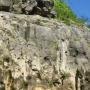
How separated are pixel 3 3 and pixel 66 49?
115 inches

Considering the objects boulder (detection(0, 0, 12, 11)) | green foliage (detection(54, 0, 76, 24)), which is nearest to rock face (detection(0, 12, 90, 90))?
boulder (detection(0, 0, 12, 11))

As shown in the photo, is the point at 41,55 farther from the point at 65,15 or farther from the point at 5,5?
the point at 65,15

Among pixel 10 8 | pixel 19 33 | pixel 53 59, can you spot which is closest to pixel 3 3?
pixel 10 8

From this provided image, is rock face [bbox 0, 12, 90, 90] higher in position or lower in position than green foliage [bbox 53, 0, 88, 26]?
lower

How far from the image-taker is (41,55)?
15109 millimetres

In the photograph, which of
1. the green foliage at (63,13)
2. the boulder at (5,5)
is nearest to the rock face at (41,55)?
the boulder at (5,5)

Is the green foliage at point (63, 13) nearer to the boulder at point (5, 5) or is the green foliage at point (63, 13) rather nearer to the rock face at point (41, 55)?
the rock face at point (41, 55)

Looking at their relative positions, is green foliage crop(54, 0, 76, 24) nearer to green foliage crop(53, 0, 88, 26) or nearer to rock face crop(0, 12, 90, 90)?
green foliage crop(53, 0, 88, 26)

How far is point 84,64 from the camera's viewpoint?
16.2m

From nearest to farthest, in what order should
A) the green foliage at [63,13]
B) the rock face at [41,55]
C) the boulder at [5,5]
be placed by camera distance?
the rock face at [41,55], the boulder at [5,5], the green foliage at [63,13]

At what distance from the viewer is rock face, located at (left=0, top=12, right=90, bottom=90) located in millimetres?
14258

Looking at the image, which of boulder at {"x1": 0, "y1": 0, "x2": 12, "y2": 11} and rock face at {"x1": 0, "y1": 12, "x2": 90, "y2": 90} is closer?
rock face at {"x1": 0, "y1": 12, "x2": 90, "y2": 90}

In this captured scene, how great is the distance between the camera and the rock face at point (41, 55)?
14258 mm

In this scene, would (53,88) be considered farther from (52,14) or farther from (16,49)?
(52,14)
